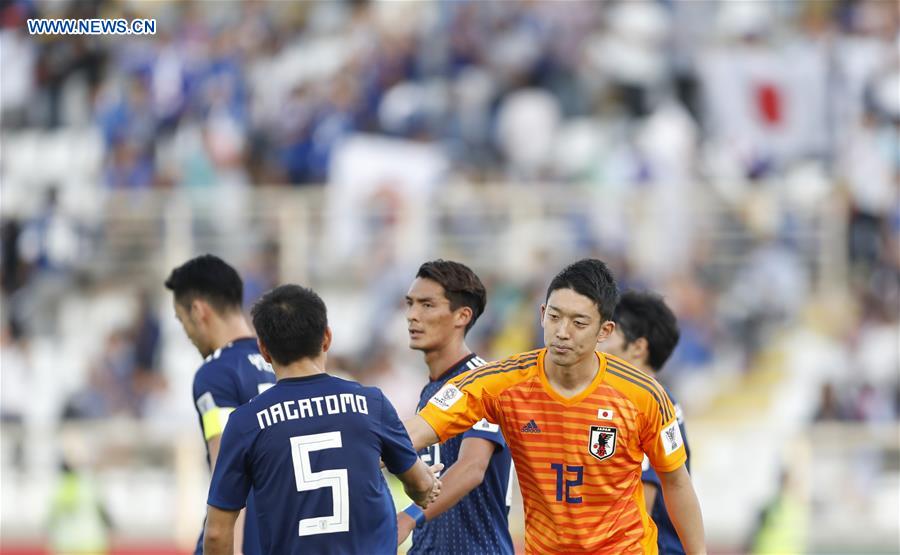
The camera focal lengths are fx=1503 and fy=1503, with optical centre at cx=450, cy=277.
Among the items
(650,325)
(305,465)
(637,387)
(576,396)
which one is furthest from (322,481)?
Result: (650,325)

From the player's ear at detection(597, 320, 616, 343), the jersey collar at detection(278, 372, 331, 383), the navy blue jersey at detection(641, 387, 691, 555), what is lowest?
the navy blue jersey at detection(641, 387, 691, 555)

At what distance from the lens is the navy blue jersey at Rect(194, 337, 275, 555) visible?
613cm

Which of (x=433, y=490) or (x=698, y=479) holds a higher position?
(x=698, y=479)

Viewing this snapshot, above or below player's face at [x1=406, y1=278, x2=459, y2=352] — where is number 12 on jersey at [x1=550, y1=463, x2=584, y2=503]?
below

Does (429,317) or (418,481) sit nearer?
(418,481)

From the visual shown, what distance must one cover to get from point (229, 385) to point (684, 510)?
195 cm

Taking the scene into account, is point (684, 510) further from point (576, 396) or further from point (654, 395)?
point (576, 396)

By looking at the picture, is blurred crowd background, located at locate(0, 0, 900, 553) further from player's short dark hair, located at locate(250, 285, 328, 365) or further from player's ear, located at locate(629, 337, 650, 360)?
player's short dark hair, located at locate(250, 285, 328, 365)

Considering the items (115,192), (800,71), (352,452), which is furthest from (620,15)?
(352,452)

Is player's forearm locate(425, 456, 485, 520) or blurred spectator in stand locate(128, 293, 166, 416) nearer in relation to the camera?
player's forearm locate(425, 456, 485, 520)

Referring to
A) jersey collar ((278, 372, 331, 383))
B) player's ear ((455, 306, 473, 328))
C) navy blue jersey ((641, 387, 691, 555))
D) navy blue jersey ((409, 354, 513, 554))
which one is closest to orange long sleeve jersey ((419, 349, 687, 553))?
navy blue jersey ((409, 354, 513, 554))

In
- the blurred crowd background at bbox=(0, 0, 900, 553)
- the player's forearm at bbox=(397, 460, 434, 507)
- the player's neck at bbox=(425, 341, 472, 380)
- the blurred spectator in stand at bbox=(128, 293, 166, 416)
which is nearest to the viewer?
the player's forearm at bbox=(397, 460, 434, 507)

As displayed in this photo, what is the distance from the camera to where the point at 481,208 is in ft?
54.3

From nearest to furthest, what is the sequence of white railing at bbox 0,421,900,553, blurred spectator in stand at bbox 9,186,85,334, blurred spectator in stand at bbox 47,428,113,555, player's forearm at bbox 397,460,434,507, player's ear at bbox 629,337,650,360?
player's forearm at bbox 397,460,434,507 → player's ear at bbox 629,337,650,360 → blurred spectator in stand at bbox 47,428,113,555 → white railing at bbox 0,421,900,553 → blurred spectator in stand at bbox 9,186,85,334
